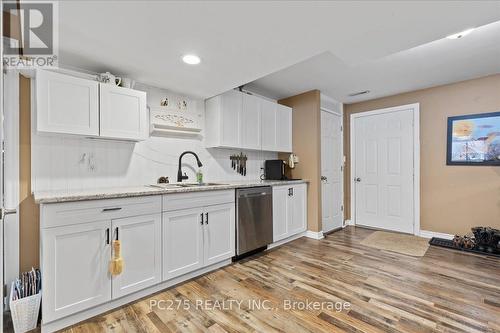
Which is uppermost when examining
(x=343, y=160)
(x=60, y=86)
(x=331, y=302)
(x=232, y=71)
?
(x=232, y=71)

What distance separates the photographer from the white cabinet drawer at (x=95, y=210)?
5.43 ft

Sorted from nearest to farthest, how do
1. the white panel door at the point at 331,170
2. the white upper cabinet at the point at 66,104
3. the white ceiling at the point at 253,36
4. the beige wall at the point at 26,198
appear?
the white ceiling at the point at 253,36
the white upper cabinet at the point at 66,104
the beige wall at the point at 26,198
the white panel door at the point at 331,170

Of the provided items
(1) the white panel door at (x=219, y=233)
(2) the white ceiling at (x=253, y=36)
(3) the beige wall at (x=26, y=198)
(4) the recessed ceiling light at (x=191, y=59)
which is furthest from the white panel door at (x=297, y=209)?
(3) the beige wall at (x=26, y=198)

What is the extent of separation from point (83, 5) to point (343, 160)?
432 cm

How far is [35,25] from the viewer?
1.63 meters

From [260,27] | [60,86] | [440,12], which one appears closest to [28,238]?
[60,86]

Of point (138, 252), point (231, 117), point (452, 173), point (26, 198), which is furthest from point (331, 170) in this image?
point (26, 198)

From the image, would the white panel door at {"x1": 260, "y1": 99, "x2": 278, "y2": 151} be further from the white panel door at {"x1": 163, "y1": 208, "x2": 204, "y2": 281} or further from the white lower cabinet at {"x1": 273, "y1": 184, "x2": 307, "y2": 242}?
the white panel door at {"x1": 163, "y1": 208, "x2": 204, "y2": 281}

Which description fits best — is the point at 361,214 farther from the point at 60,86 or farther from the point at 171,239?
the point at 60,86

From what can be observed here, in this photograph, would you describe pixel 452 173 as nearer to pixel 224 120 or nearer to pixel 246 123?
pixel 246 123

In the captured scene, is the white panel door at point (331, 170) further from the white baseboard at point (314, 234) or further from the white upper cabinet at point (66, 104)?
the white upper cabinet at point (66, 104)

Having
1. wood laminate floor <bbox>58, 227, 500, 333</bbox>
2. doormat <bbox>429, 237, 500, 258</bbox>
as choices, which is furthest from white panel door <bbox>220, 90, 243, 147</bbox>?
doormat <bbox>429, 237, 500, 258</bbox>

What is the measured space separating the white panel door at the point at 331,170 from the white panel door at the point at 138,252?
2.79 metres

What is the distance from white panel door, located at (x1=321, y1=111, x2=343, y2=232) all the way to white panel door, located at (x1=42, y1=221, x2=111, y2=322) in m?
3.20
